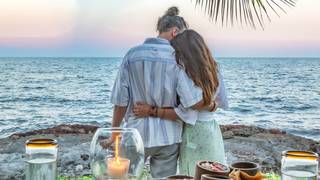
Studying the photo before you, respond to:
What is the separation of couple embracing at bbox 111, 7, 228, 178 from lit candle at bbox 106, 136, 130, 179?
1.77 metres

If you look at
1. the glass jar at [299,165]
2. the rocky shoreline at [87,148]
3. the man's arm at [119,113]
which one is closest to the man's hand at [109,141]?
the glass jar at [299,165]

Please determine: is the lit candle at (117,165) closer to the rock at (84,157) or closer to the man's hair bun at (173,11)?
the man's hair bun at (173,11)

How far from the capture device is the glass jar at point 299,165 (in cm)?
217

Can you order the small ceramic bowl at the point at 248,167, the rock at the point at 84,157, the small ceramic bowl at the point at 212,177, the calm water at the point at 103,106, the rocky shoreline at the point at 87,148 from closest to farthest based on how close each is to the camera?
1. the small ceramic bowl at the point at 212,177
2. the small ceramic bowl at the point at 248,167
3. the rocky shoreline at the point at 87,148
4. the rock at the point at 84,157
5. the calm water at the point at 103,106

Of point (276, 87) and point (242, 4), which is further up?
point (242, 4)

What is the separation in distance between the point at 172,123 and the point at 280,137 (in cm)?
896

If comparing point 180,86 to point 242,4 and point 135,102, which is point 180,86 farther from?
point 242,4

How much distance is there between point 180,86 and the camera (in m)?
3.79

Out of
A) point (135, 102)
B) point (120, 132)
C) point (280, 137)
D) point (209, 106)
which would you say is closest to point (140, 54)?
point (135, 102)

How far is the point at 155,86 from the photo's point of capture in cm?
381

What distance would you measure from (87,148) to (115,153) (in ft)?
25.4

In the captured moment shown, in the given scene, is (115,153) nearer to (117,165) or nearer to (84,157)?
(117,165)

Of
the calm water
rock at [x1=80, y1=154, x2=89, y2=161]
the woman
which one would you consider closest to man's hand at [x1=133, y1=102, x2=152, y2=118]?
the woman

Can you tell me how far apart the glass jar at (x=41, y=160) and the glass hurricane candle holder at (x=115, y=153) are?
21 cm
